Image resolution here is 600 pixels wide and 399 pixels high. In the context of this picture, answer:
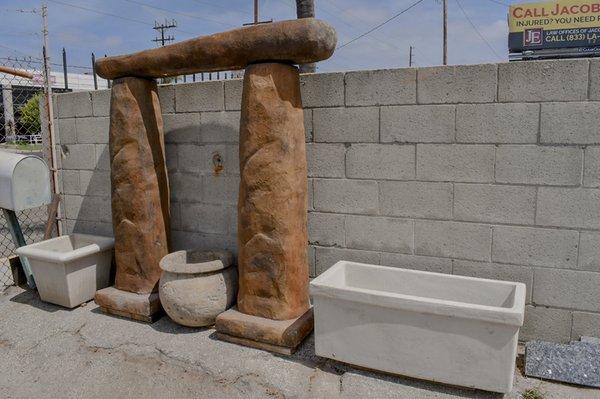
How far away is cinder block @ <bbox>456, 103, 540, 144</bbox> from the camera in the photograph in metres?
2.86

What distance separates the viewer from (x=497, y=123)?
293 cm

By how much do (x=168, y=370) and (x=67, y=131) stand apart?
2.94m

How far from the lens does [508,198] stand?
2.96 meters

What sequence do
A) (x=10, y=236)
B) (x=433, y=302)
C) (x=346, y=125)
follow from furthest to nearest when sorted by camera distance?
(x=10, y=236) < (x=346, y=125) < (x=433, y=302)

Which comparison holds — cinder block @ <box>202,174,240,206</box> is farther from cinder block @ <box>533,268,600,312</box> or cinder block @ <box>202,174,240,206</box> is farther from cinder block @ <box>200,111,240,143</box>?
cinder block @ <box>533,268,600,312</box>

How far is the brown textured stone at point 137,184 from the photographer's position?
3609 mm

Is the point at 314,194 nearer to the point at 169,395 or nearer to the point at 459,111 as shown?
the point at 459,111

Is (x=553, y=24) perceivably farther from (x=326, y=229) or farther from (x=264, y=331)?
(x=264, y=331)

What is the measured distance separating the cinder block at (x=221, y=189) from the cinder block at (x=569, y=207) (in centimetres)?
224

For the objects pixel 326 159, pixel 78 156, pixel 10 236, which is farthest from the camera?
pixel 10 236

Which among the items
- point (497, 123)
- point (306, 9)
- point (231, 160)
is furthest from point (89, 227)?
point (306, 9)

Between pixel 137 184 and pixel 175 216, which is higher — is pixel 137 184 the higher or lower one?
the higher one

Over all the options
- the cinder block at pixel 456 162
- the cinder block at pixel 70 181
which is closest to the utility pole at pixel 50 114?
the cinder block at pixel 70 181

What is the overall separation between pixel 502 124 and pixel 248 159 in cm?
167
